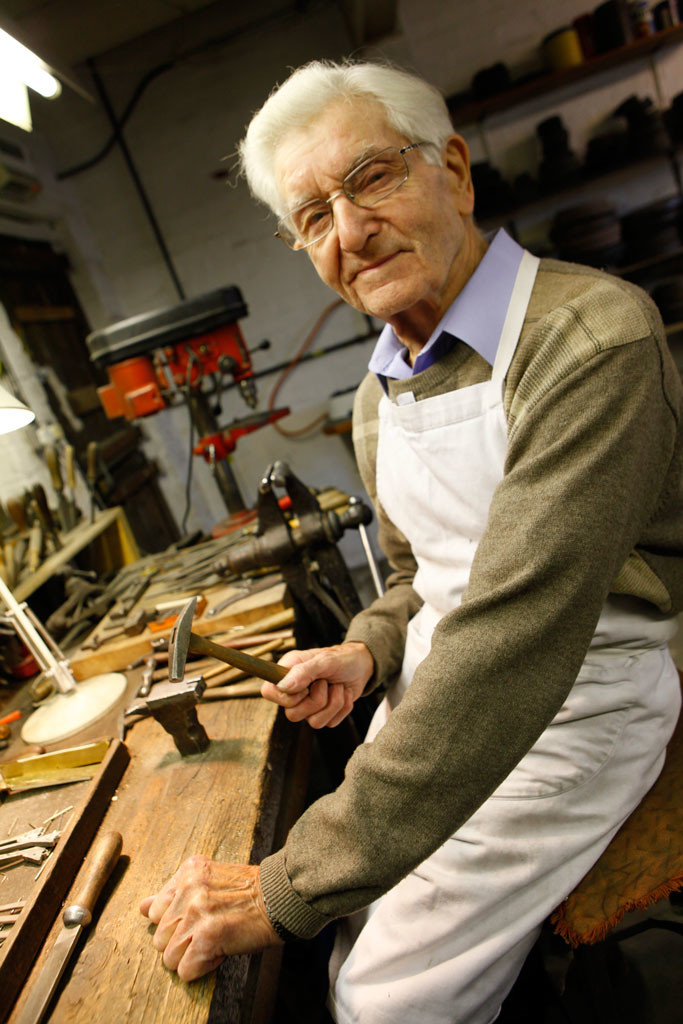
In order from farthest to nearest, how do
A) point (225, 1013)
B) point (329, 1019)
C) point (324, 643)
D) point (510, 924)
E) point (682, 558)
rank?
point (324, 643) < point (329, 1019) < point (682, 558) < point (510, 924) < point (225, 1013)

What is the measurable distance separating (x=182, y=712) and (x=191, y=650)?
0.24 meters

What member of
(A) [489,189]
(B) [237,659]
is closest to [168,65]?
(A) [489,189]

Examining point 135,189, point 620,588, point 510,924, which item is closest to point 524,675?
point 620,588

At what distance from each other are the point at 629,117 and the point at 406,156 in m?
3.78

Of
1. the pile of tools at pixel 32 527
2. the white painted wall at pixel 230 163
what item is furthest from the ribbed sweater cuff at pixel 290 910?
the white painted wall at pixel 230 163

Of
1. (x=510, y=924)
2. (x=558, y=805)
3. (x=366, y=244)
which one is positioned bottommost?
(x=510, y=924)

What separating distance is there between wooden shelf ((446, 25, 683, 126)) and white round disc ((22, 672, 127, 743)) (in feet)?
13.5

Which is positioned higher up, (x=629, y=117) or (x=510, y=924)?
(x=629, y=117)

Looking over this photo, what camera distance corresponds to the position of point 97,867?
0.98 meters

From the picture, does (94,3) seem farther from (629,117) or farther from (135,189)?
(629,117)

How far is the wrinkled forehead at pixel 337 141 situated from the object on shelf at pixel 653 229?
11.4 feet

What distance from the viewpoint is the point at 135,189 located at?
466 centimetres

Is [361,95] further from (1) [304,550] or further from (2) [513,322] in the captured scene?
(1) [304,550]

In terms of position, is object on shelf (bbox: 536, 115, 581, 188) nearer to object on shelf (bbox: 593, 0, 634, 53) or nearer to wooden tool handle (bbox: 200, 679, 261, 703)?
object on shelf (bbox: 593, 0, 634, 53)
